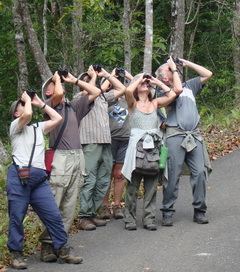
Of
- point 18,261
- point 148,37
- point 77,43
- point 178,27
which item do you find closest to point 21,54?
point 77,43

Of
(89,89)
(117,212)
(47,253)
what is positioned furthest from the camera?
(117,212)

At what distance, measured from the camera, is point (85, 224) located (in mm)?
8023

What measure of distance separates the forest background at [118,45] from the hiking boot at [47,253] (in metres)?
6.26

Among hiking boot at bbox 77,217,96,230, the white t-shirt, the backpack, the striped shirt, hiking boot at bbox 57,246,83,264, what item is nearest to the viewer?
the white t-shirt

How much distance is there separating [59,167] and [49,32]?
40.8 ft

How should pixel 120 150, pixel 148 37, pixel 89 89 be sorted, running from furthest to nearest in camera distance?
pixel 148 37 < pixel 120 150 < pixel 89 89

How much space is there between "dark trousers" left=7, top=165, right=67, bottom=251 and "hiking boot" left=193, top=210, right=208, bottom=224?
218 cm

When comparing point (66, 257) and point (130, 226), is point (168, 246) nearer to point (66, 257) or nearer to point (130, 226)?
point (130, 226)

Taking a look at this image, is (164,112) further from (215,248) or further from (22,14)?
(22,14)

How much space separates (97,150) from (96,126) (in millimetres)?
337

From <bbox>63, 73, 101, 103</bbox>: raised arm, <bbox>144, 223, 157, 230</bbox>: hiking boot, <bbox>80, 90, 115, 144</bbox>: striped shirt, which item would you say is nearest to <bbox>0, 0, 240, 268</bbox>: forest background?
<bbox>80, 90, 115, 144</bbox>: striped shirt

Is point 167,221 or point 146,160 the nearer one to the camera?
point 146,160

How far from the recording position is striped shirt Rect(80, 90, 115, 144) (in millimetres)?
8117

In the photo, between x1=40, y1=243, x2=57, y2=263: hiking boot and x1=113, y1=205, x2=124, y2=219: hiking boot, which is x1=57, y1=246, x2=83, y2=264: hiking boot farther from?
x1=113, y1=205, x2=124, y2=219: hiking boot
